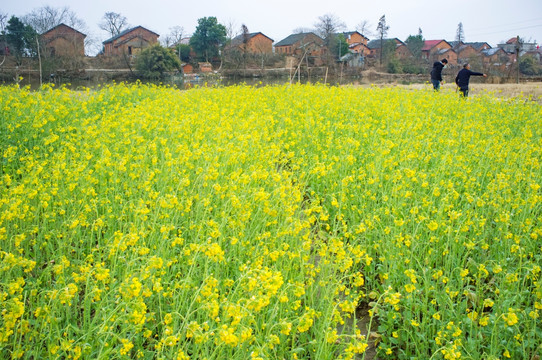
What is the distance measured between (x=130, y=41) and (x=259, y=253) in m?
65.3

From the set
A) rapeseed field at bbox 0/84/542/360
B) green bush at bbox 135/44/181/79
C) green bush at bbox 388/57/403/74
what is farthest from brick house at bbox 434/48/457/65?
rapeseed field at bbox 0/84/542/360

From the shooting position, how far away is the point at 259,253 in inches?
125

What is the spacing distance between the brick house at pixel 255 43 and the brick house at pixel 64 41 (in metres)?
19.3

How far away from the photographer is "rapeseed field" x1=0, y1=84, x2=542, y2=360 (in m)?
2.36

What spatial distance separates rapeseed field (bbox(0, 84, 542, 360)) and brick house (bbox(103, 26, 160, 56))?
58188 mm

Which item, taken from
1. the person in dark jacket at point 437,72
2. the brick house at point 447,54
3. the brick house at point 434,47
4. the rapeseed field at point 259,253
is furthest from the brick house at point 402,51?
the rapeseed field at point 259,253

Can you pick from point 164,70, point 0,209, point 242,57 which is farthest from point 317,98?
point 242,57

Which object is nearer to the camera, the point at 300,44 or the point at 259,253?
the point at 259,253


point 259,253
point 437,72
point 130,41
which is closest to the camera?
point 259,253

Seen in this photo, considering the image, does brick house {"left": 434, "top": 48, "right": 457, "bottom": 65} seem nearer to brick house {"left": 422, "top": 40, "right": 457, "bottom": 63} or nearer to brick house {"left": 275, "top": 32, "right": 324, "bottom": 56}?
brick house {"left": 422, "top": 40, "right": 457, "bottom": 63}

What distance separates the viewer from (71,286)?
210 centimetres

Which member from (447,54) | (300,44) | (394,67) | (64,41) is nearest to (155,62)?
(64,41)

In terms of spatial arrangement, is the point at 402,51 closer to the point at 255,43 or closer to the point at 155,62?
the point at 255,43

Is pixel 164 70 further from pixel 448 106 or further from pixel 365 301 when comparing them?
pixel 365 301
